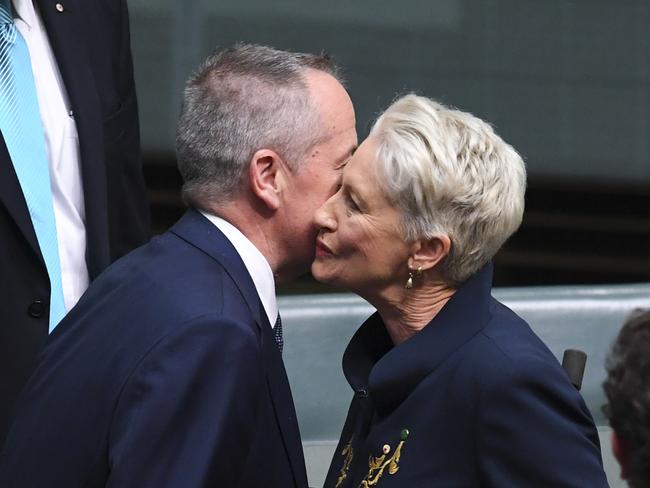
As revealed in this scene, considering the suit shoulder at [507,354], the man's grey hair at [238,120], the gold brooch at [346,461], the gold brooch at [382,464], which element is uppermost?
the man's grey hair at [238,120]

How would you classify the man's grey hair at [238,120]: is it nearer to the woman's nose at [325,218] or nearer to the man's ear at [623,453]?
the woman's nose at [325,218]

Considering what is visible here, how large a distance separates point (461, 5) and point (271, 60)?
2693 mm

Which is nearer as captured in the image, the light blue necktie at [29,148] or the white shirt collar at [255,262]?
the white shirt collar at [255,262]

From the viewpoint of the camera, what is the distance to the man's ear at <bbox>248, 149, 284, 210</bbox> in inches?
88.7

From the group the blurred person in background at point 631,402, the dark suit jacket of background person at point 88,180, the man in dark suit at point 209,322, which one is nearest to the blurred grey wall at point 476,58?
the dark suit jacket of background person at point 88,180

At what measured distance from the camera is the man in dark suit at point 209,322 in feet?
6.39

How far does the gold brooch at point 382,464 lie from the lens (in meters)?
2.20

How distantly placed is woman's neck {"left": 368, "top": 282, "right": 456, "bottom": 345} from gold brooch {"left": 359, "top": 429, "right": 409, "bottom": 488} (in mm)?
199

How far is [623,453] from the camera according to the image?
178 centimetres

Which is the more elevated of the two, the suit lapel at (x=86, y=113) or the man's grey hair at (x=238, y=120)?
the man's grey hair at (x=238, y=120)

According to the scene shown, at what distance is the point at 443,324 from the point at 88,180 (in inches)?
35.7

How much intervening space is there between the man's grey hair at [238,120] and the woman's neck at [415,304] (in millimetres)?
271

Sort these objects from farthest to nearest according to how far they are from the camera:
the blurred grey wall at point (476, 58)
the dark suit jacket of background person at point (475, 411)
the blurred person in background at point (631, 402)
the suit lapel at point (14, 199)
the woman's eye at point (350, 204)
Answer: the blurred grey wall at point (476, 58), the suit lapel at point (14, 199), the woman's eye at point (350, 204), the dark suit jacket of background person at point (475, 411), the blurred person in background at point (631, 402)

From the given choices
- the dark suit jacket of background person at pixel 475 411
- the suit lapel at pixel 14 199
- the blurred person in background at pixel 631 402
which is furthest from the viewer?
the suit lapel at pixel 14 199
